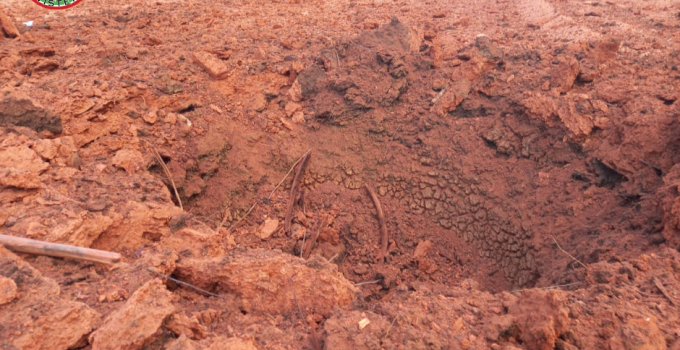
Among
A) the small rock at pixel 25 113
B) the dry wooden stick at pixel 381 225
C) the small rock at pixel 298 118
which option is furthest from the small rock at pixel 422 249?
the small rock at pixel 25 113

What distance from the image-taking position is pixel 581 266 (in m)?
3.27

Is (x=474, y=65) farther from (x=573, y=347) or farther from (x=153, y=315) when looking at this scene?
Answer: (x=153, y=315)

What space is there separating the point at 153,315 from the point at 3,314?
2.05 feet

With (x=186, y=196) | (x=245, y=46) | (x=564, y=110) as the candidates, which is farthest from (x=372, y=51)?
(x=186, y=196)

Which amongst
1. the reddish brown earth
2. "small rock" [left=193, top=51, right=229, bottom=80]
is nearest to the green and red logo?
the reddish brown earth

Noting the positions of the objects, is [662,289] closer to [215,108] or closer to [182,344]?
[182,344]

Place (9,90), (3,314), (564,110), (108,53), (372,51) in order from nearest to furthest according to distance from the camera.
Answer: (3,314)
(9,90)
(564,110)
(108,53)
(372,51)

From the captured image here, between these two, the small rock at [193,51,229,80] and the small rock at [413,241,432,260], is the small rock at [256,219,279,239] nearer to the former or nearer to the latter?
the small rock at [413,241,432,260]

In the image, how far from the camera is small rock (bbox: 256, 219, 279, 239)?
427cm

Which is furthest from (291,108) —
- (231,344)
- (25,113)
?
(231,344)

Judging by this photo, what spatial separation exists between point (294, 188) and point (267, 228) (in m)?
0.55

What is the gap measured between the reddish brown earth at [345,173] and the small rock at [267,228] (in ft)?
0.12

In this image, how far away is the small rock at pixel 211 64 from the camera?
467 cm

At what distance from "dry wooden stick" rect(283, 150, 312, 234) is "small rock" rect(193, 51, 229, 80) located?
1.24 metres
